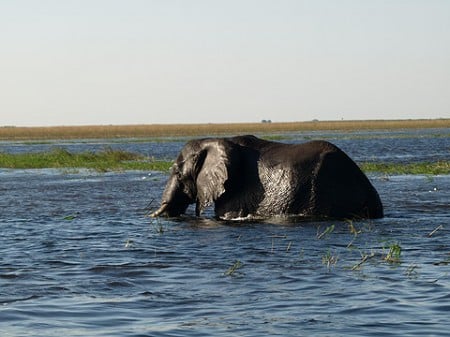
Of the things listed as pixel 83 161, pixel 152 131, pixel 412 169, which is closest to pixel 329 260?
pixel 412 169

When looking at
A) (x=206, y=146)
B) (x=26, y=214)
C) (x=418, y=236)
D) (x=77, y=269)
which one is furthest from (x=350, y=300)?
(x=26, y=214)

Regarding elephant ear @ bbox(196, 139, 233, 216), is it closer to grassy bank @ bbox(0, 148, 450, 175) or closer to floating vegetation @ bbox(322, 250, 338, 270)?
floating vegetation @ bbox(322, 250, 338, 270)

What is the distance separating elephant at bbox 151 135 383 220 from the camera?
15.8 m

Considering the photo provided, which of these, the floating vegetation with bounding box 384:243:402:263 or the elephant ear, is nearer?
the floating vegetation with bounding box 384:243:402:263

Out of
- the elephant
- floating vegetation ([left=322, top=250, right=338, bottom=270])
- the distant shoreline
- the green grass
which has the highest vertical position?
the elephant

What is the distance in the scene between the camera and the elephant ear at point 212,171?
53.8 feet

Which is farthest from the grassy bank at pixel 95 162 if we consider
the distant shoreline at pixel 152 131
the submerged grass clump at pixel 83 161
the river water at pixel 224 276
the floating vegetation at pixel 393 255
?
the distant shoreline at pixel 152 131

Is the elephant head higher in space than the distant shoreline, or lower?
higher

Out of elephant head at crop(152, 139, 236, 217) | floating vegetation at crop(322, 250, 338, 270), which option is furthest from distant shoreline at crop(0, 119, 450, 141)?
floating vegetation at crop(322, 250, 338, 270)

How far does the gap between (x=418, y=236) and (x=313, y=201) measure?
8.53ft

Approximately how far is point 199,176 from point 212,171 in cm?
34

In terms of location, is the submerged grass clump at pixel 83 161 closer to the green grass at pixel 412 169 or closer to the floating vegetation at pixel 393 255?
the green grass at pixel 412 169

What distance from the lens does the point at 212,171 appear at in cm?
1662

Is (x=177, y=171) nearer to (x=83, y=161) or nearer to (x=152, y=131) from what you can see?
(x=83, y=161)
